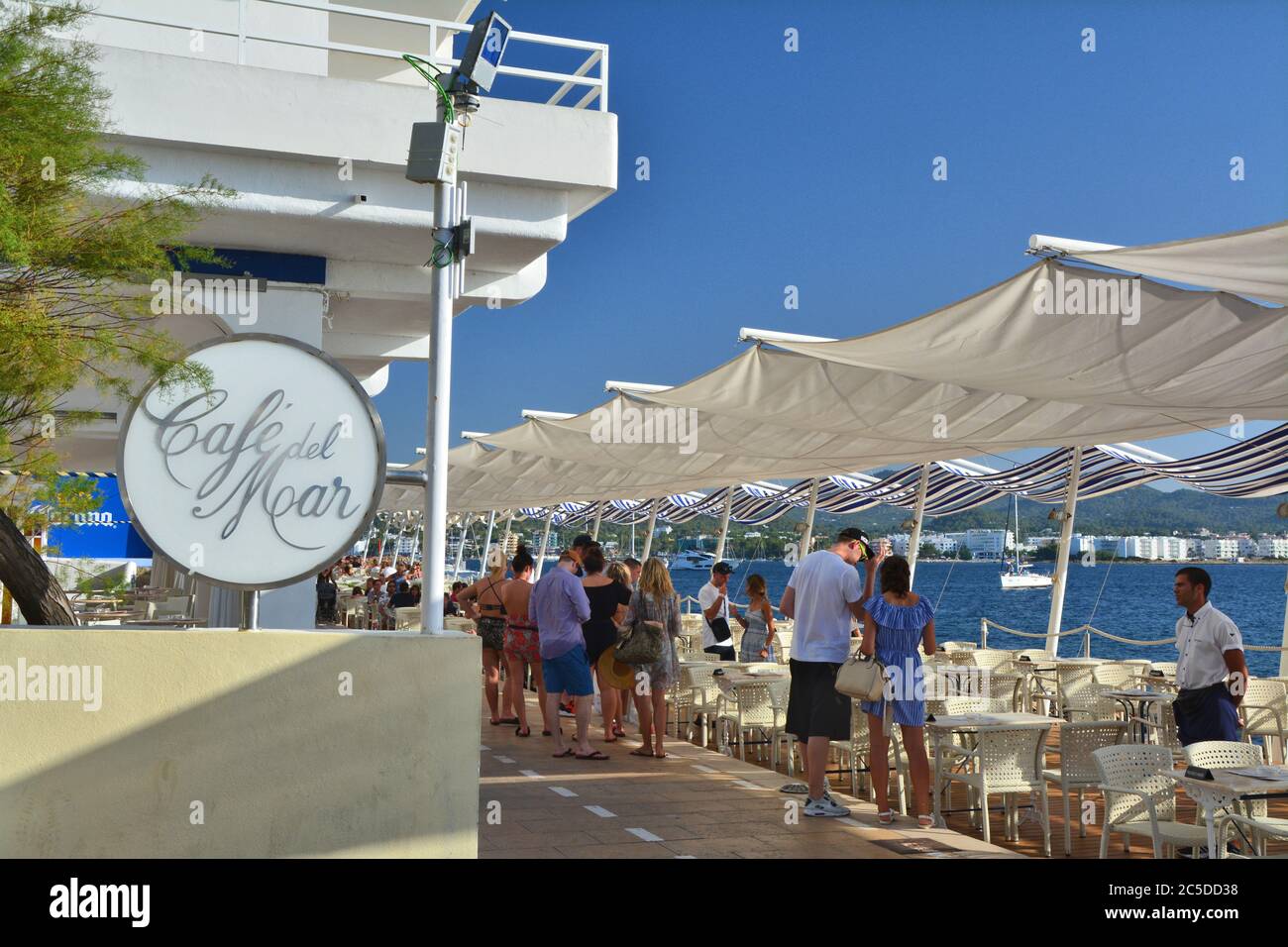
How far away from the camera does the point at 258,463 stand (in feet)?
12.8

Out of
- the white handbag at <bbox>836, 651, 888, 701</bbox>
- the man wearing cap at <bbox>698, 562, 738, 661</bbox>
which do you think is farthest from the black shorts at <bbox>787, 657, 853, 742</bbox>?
the man wearing cap at <bbox>698, 562, 738, 661</bbox>

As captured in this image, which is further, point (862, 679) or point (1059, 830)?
point (1059, 830)

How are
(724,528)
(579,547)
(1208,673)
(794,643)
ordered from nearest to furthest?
1. (1208,673)
2. (794,643)
3. (579,547)
4. (724,528)

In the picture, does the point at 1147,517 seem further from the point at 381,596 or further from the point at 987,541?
the point at 381,596

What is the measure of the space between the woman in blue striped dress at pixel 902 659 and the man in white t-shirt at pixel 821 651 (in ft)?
0.64

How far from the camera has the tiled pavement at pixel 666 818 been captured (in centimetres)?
593

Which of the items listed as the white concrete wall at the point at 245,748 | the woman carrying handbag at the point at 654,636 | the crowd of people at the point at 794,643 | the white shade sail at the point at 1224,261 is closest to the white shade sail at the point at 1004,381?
the white shade sail at the point at 1224,261

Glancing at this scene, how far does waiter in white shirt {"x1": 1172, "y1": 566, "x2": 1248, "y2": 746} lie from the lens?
673 cm

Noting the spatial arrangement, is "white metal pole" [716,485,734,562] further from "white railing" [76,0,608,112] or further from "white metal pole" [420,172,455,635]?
"white metal pole" [420,172,455,635]

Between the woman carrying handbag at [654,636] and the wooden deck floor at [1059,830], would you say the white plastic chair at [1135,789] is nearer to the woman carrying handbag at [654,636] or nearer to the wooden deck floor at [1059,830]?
the wooden deck floor at [1059,830]

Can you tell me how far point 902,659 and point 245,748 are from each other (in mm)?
4090

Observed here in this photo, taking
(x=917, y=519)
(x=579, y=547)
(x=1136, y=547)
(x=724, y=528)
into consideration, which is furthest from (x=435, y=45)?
(x=1136, y=547)

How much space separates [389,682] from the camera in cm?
376

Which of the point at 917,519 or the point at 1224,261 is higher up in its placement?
the point at 1224,261
